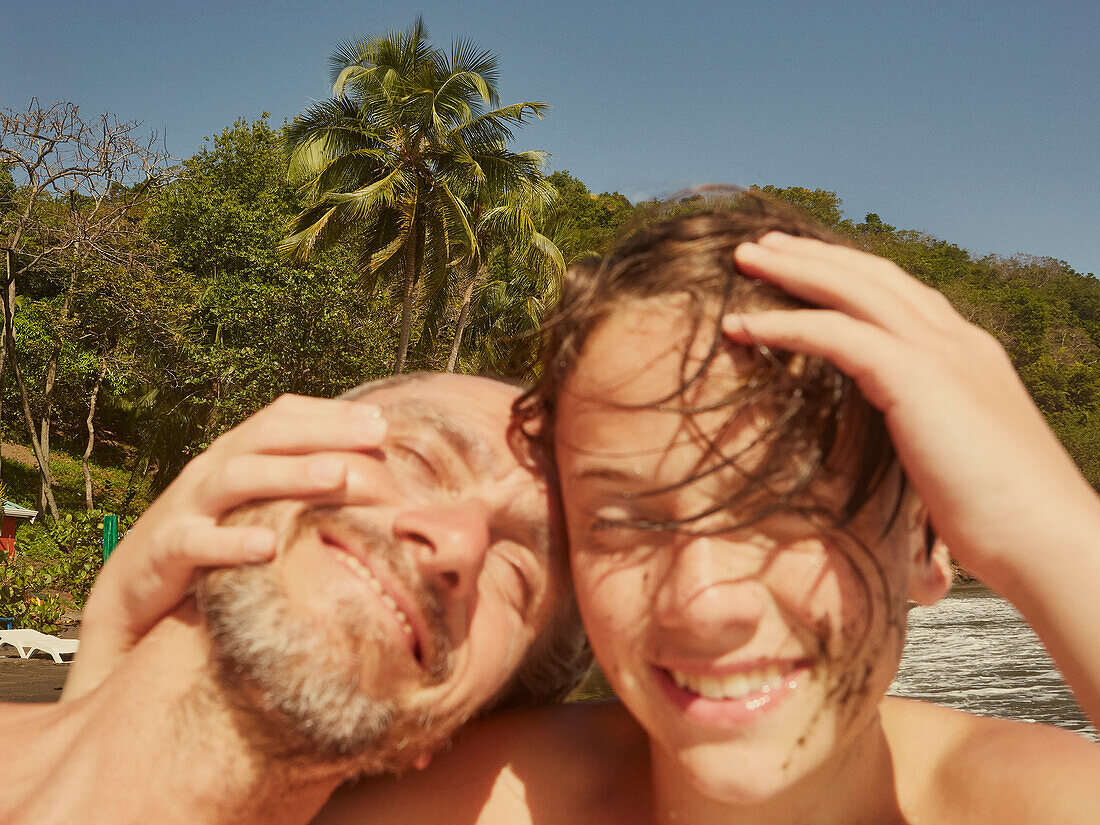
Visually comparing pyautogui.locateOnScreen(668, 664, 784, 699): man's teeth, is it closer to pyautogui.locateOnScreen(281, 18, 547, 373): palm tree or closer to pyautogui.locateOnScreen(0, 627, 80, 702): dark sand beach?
pyautogui.locateOnScreen(0, 627, 80, 702): dark sand beach

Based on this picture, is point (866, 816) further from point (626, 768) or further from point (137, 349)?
point (137, 349)

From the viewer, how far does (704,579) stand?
148 centimetres

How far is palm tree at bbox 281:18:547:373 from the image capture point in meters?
21.0

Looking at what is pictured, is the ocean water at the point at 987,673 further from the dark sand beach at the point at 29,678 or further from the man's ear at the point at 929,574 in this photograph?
the dark sand beach at the point at 29,678

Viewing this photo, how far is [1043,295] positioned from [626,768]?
→ 7362 centimetres

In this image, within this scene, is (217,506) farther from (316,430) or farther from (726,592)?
(726,592)

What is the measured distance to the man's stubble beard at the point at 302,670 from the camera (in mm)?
1514

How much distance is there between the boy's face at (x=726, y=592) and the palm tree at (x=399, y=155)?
19536 mm

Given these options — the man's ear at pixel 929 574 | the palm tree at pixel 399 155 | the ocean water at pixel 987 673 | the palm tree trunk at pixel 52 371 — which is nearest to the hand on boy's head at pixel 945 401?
the man's ear at pixel 929 574

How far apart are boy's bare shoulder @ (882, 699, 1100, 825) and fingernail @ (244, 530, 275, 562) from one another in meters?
1.46

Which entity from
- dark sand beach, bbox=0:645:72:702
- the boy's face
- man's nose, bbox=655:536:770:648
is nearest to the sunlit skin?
the boy's face

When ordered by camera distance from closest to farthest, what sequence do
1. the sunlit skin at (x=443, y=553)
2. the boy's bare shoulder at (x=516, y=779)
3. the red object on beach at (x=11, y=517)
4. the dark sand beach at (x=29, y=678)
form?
1. the sunlit skin at (x=443, y=553)
2. the boy's bare shoulder at (x=516, y=779)
3. the dark sand beach at (x=29, y=678)
4. the red object on beach at (x=11, y=517)

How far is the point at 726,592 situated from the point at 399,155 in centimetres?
2151

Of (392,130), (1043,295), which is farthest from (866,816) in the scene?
(1043,295)
